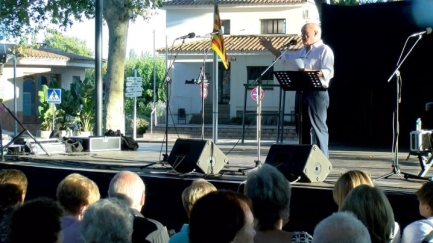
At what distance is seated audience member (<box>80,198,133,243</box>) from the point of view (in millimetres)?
3420

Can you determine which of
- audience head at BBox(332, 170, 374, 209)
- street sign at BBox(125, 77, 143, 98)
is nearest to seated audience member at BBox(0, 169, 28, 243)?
audience head at BBox(332, 170, 374, 209)

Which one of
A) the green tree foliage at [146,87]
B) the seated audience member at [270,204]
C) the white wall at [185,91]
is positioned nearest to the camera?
the seated audience member at [270,204]

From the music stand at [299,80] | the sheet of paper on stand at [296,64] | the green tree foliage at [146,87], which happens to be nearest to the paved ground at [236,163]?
the music stand at [299,80]

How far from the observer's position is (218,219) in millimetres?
3004

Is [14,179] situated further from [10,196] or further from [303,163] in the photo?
[303,163]

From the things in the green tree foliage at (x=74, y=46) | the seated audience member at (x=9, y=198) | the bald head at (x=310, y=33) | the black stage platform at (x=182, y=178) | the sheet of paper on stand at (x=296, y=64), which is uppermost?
the green tree foliage at (x=74, y=46)

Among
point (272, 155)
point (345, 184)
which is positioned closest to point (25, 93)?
point (272, 155)

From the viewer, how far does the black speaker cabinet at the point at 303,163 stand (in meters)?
6.66

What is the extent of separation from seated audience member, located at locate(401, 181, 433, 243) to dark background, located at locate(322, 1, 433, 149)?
332 inches

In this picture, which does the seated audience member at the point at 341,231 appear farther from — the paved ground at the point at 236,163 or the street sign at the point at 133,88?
the street sign at the point at 133,88

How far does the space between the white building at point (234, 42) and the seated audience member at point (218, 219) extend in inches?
1224

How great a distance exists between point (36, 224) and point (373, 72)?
1129 centimetres

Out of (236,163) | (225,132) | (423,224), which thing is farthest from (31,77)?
(423,224)

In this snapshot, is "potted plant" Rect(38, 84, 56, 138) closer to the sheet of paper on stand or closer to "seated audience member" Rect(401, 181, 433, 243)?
the sheet of paper on stand
